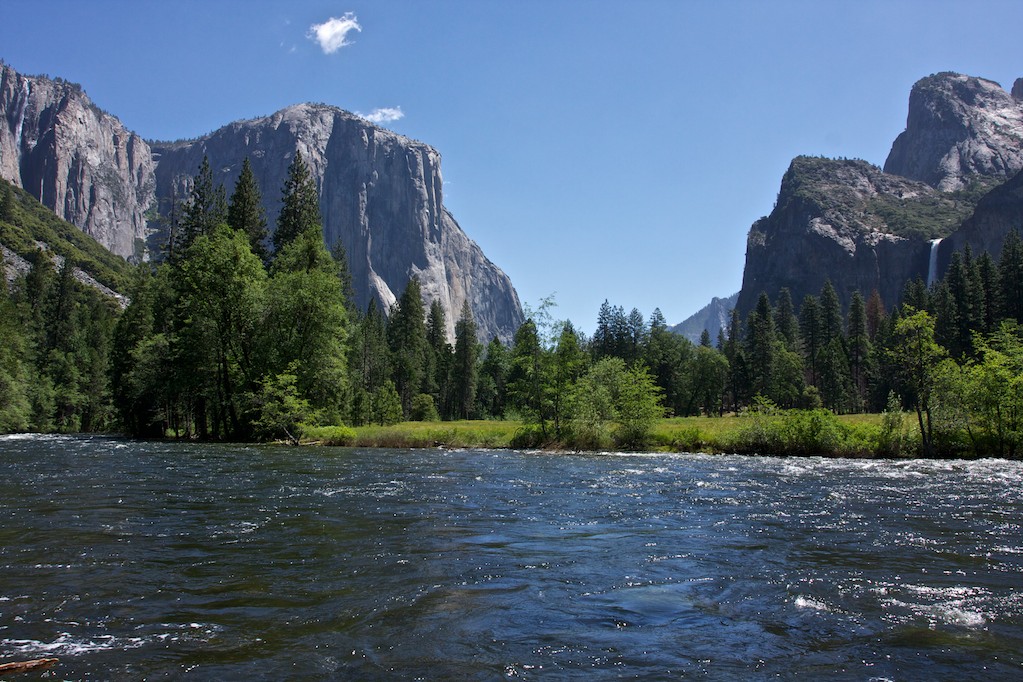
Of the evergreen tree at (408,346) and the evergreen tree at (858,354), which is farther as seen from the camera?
the evergreen tree at (858,354)

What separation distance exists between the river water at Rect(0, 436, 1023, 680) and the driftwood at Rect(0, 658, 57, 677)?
16 cm

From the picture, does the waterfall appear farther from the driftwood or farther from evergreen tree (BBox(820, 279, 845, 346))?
the driftwood

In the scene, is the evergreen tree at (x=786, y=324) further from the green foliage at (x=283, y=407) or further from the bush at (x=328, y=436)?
the green foliage at (x=283, y=407)

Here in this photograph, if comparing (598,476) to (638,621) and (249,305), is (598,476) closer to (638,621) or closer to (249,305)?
(638,621)

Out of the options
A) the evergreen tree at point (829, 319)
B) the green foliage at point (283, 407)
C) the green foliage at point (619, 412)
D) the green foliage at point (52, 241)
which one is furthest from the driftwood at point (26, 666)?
the green foliage at point (52, 241)

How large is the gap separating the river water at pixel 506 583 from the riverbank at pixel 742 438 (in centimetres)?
1375

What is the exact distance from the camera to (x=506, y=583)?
7672 mm

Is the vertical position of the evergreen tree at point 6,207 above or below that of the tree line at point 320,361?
above

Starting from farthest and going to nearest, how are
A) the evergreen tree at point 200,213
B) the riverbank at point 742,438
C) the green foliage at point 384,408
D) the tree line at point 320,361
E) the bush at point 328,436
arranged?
1. the green foliage at point 384,408
2. the evergreen tree at point 200,213
3. the bush at point 328,436
4. the tree line at point 320,361
5. the riverbank at point 742,438

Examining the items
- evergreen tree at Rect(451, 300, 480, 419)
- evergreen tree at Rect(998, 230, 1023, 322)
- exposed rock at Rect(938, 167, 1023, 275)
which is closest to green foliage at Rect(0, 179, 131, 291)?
evergreen tree at Rect(451, 300, 480, 419)

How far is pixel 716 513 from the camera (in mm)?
13156

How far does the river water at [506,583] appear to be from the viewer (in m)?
5.28

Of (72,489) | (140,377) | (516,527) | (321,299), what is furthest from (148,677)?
(140,377)

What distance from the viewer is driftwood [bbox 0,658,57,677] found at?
4676mm
